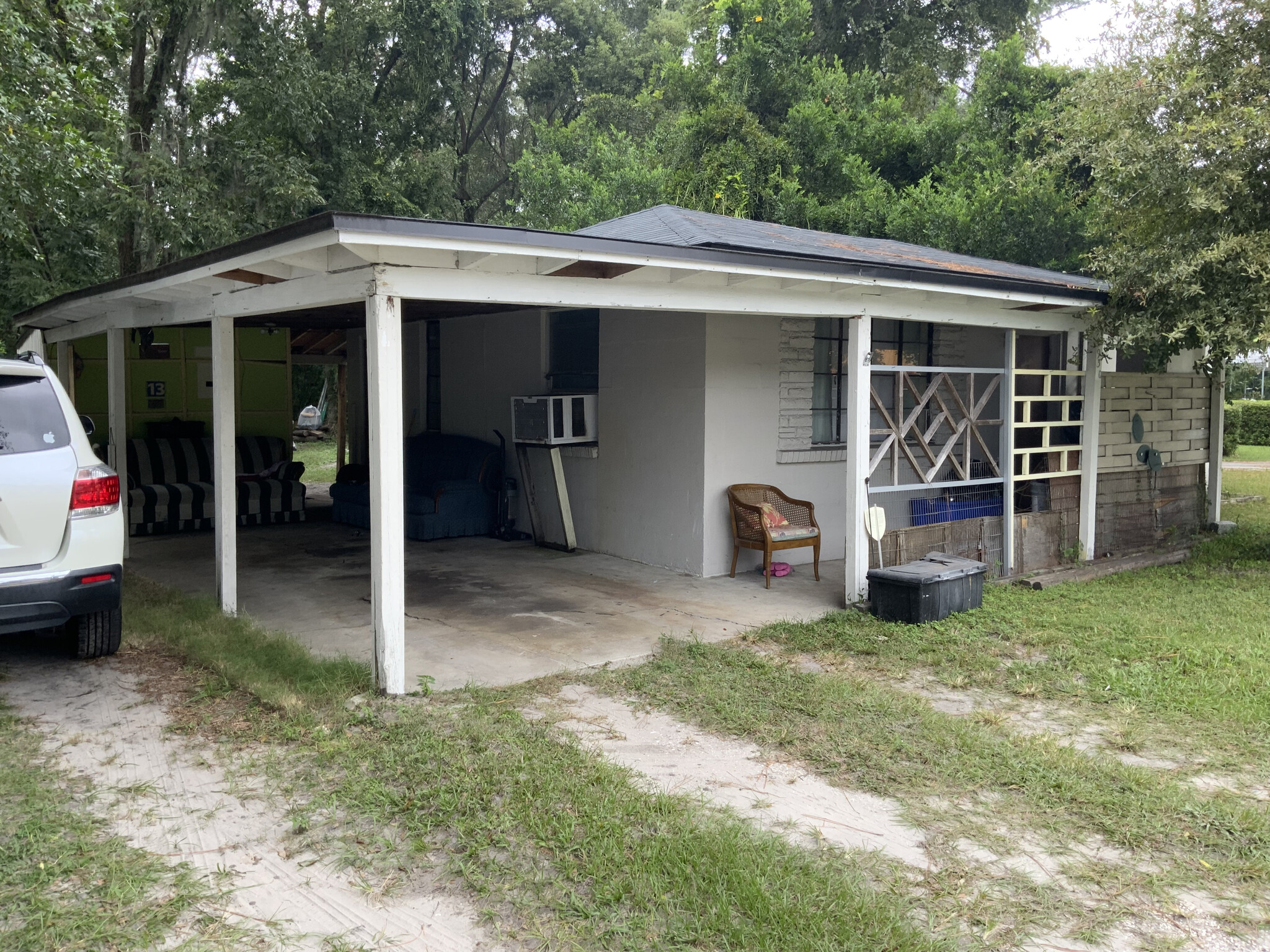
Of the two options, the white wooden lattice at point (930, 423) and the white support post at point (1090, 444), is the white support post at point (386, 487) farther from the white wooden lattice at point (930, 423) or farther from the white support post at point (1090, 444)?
the white support post at point (1090, 444)

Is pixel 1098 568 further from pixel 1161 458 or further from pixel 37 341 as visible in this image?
pixel 37 341

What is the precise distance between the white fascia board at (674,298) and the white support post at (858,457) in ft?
0.67

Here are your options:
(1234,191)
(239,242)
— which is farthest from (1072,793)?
(1234,191)

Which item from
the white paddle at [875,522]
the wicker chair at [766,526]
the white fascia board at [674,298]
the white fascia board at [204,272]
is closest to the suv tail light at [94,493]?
the white fascia board at [204,272]

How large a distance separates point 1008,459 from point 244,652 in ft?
20.7

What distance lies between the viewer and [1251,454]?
23.9 meters

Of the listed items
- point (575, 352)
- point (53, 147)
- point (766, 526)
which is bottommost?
point (766, 526)

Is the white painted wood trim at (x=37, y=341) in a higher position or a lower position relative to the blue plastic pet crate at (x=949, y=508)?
higher

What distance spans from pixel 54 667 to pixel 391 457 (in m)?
2.56

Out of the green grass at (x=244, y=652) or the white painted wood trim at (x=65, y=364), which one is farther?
the white painted wood trim at (x=65, y=364)

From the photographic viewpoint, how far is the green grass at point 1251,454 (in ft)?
73.5

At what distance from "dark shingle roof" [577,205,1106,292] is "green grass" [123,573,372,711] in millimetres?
3028

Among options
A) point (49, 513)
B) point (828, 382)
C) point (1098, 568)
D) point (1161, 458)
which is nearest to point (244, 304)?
point (49, 513)

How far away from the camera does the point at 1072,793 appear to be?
3.96m
